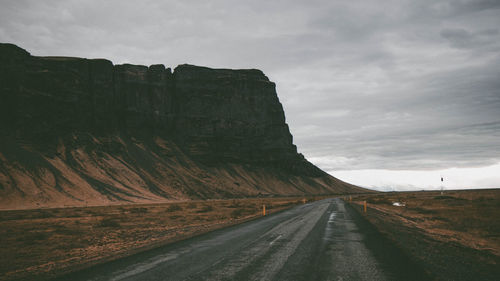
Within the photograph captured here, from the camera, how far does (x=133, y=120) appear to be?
319ft

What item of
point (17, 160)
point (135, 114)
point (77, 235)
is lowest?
point (77, 235)

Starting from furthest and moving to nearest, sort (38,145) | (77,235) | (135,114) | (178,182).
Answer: (135,114), (178,182), (38,145), (77,235)

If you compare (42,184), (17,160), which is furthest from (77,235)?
(17,160)

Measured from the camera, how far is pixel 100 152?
79500 mm

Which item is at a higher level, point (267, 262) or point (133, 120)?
point (133, 120)

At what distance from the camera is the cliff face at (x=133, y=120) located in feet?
232

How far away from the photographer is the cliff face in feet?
232

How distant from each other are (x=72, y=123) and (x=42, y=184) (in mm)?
25558

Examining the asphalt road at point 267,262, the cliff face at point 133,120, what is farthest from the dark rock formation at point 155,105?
the asphalt road at point 267,262

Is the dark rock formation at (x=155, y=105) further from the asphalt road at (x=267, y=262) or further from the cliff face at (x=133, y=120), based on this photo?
the asphalt road at (x=267, y=262)

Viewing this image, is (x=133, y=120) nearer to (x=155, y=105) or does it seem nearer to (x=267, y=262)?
(x=155, y=105)

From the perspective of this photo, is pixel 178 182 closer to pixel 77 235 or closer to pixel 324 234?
pixel 77 235

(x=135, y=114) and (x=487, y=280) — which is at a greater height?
(x=135, y=114)

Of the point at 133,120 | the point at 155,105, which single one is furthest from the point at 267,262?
the point at 155,105
